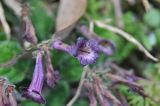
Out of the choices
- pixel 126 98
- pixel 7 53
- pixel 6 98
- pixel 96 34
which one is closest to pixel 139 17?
pixel 96 34

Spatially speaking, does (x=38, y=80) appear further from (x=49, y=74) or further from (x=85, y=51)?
(x=85, y=51)

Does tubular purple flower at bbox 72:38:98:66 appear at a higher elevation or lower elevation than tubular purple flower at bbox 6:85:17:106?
higher

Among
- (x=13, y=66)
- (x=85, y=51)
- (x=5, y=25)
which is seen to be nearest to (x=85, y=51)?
(x=85, y=51)

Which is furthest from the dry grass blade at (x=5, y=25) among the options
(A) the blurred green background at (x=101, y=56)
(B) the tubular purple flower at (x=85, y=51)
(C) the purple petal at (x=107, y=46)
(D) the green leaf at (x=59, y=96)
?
(B) the tubular purple flower at (x=85, y=51)

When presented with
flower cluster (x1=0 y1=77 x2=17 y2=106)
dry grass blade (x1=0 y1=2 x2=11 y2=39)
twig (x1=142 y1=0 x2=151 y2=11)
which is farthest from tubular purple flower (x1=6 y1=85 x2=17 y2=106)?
twig (x1=142 y1=0 x2=151 y2=11)

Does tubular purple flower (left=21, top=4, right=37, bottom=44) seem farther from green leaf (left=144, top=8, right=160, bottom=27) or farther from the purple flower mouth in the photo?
green leaf (left=144, top=8, right=160, bottom=27)

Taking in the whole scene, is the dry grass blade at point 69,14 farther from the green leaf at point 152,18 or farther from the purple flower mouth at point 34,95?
the purple flower mouth at point 34,95
